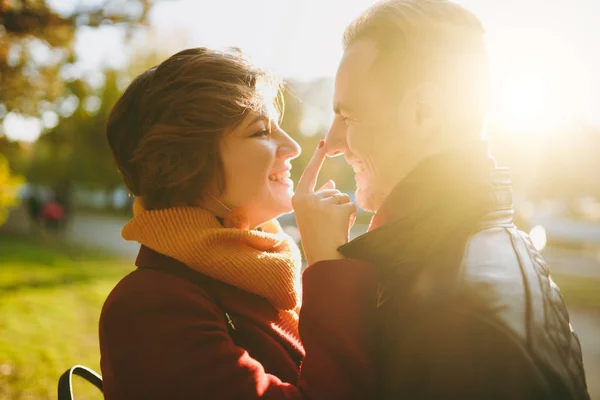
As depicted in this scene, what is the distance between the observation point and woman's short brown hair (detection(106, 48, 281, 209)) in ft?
5.94

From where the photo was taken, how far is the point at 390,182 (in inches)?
60.7

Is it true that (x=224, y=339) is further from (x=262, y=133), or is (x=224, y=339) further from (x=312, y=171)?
(x=262, y=133)

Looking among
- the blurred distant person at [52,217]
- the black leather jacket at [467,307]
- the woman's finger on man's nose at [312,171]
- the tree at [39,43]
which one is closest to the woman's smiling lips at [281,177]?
the woman's finger on man's nose at [312,171]

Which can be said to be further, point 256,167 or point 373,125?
point 256,167

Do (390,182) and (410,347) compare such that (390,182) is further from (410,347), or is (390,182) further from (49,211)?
(49,211)

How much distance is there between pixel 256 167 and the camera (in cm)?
191

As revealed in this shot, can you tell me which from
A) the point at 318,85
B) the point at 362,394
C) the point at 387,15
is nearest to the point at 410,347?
the point at 362,394

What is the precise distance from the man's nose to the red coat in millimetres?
401

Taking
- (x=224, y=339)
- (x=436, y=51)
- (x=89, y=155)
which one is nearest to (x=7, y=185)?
(x=224, y=339)

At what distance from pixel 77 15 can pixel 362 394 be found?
5018 mm

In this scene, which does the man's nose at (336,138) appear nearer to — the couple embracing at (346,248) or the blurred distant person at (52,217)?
the couple embracing at (346,248)

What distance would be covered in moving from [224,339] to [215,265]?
0.84 ft

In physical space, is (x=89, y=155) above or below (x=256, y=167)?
below

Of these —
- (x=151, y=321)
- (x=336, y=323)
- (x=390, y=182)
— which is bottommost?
(x=151, y=321)
